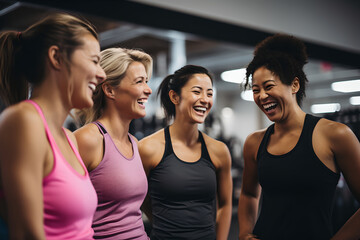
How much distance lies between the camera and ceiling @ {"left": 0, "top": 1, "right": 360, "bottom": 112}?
271cm

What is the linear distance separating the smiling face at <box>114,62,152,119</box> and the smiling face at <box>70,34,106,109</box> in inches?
16.2

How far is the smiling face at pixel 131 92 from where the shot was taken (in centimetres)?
156

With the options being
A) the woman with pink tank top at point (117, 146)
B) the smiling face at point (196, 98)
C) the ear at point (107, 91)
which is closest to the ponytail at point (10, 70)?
the woman with pink tank top at point (117, 146)

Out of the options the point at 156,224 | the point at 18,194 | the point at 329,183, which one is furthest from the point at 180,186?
the point at 18,194

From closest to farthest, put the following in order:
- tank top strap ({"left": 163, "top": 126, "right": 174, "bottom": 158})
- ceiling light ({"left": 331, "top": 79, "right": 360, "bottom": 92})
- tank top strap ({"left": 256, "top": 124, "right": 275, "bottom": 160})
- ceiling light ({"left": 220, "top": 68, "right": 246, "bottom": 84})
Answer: tank top strap ({"left": 256, "top": 124, "right": 275, "bottom": 160}), tank top strap ({"left": 163, "top": 126, "right": 174, "bottom": 158}), ceiling light ({"left": 220, "top": 68, "right": 246, "bottom": 84}), ceiling light ({"left": 331, "top": 79, "right": 360, "bottom": 92})

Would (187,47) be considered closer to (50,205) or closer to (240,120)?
(50,205)

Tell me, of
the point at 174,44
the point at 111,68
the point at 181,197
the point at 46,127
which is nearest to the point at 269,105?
the point at 181,197

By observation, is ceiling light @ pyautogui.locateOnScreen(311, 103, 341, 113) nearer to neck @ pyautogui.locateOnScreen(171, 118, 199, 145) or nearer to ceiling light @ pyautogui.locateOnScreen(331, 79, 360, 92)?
ceiling light @ pyautogui.locateOnScreen(331, 79, 360, 92)

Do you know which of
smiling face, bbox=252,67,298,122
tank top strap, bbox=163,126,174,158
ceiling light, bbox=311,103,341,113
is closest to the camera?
smiling face, bbox=252,67,298,122

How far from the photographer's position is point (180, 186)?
1748 millimetres

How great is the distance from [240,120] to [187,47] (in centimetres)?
662

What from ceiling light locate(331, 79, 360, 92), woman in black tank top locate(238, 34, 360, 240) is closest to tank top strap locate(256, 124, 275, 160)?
woman in black tank top locate(238, 34, 360, 240)

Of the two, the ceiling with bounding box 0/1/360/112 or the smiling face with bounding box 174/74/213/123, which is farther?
the ceiling with bounding box 0/1/360/112

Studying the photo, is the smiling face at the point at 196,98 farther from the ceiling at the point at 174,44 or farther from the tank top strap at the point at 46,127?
the tank top strap at the point at 46,127
